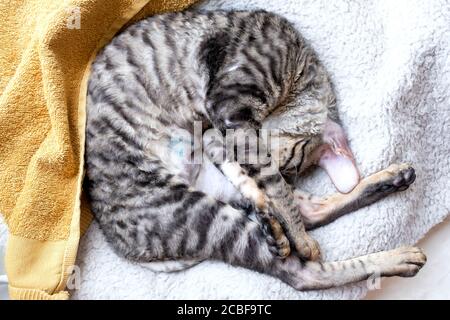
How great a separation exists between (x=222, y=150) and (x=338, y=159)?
0.34m

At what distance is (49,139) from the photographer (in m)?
1.48

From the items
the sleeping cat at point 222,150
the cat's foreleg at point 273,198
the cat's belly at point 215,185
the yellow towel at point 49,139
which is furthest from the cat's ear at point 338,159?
the yellow towel at point 49,139

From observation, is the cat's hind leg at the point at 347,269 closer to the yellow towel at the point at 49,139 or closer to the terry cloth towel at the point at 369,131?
the terry cloth towel at the point at 369,131

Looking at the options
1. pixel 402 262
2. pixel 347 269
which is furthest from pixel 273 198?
pixel 402 262

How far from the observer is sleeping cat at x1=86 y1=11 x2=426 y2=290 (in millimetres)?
1383

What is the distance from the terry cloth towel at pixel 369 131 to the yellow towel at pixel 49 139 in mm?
95

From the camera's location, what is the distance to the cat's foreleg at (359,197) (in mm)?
1473

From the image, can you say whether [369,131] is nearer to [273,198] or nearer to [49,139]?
[273,198]

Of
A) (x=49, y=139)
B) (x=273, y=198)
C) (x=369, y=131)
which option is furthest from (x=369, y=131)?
(x=49, y=139)

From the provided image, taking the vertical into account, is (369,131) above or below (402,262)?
above

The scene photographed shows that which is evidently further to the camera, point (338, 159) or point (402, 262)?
point (338, 159)

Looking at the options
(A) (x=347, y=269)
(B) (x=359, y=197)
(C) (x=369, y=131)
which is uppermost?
(C) (x=369, y=131)

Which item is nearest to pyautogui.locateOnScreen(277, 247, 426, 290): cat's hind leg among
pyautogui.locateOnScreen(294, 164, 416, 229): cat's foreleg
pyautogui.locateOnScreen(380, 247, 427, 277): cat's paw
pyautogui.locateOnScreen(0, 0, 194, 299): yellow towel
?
pyautogui.locateOnScreen(380, 247, 427, 277): cat's paw

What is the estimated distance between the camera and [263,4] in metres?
1.62
